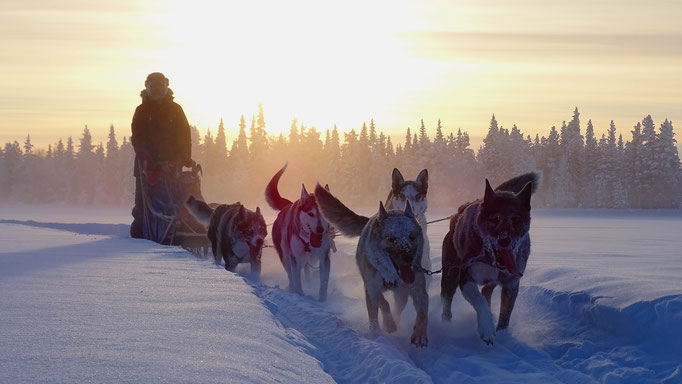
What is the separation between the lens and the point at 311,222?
32.9 feet

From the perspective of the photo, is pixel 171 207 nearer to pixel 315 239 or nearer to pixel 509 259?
pixel 315 239

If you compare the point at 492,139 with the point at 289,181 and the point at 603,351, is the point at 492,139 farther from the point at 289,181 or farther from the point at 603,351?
the point at 603,351

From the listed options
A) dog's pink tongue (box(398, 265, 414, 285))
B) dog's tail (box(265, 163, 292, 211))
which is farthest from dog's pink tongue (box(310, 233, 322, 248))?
dog's pink tongue (box(398, 265, 414, 285))

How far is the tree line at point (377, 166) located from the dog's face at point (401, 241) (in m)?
63.7

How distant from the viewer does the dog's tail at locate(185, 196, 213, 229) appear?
1281cm

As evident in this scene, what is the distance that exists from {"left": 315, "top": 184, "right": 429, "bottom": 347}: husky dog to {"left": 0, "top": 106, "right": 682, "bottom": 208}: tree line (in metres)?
63.4

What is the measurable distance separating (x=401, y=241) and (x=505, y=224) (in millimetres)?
943

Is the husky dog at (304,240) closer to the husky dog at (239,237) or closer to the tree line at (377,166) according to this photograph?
the husky dog at (239,237)

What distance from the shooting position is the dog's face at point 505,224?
6418 millimetres

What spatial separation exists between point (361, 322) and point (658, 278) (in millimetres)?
3423

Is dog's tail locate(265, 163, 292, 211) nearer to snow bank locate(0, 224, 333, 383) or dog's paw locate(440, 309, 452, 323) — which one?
snow bank locate(0, 224, 333, 383)

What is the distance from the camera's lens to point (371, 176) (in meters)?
82.8

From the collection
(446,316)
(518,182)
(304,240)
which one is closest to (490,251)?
(446,316)

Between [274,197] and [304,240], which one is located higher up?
[274,197]
